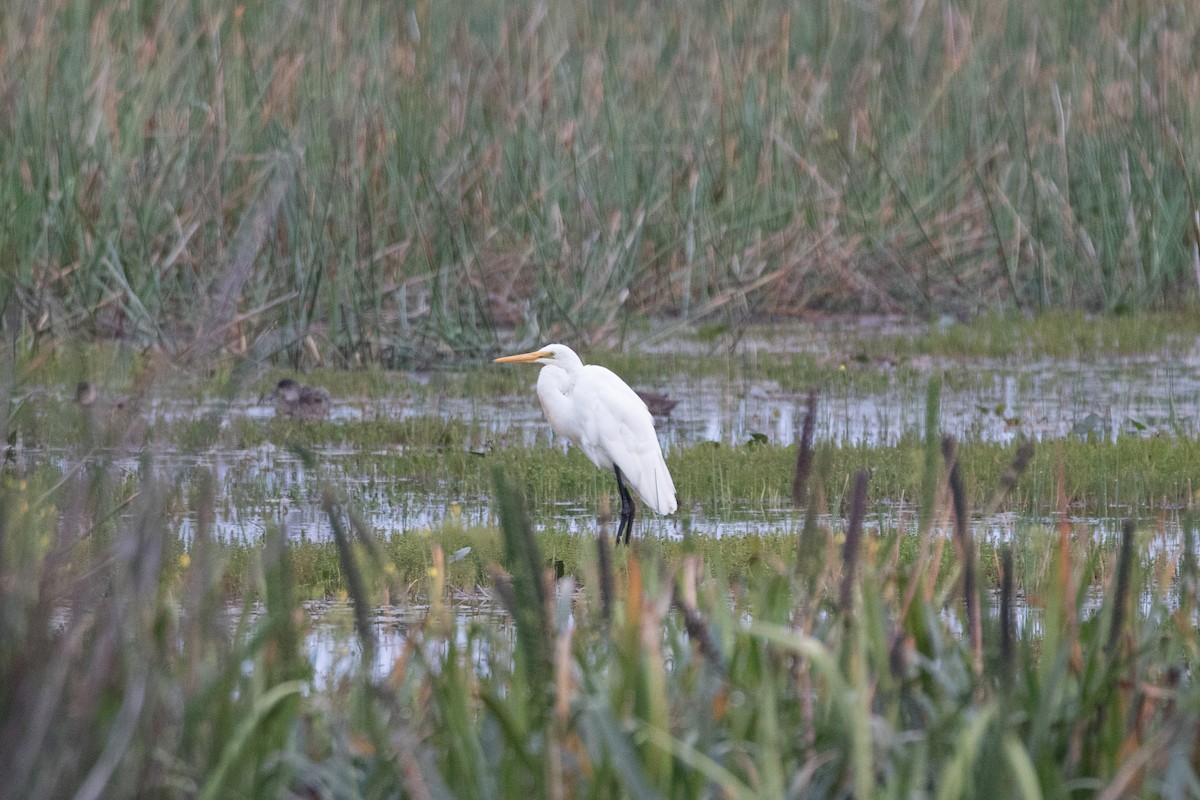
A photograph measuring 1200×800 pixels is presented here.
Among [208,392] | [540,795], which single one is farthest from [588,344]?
[540,795]

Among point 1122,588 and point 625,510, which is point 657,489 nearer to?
point 625,510

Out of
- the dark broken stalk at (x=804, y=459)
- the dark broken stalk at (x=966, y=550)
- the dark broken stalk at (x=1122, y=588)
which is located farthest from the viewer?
the dark broken stalk at (x=804, y=459)

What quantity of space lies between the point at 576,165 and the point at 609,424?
4.08 metres

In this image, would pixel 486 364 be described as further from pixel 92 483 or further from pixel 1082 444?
pixel 92 483

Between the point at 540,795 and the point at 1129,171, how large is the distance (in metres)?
9.88

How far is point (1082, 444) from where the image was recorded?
7.84 metres

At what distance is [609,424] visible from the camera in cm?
682

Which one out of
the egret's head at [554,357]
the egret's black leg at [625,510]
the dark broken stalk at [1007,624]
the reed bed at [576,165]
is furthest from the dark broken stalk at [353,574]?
the reed bed at [576,165]

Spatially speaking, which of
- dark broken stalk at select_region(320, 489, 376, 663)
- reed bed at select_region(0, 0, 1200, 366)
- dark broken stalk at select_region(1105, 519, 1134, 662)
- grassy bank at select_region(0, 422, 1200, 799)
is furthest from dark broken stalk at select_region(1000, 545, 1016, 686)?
reed bed at select_region(0, 0, 1200, 366)

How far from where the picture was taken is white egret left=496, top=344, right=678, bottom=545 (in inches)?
263

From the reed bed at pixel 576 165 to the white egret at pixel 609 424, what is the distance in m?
1.91

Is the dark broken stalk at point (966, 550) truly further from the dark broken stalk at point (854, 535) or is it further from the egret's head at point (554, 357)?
the egret's head at point (554, 357)

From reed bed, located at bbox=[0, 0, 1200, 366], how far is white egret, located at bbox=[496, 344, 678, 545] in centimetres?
191

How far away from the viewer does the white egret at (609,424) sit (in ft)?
21.9
